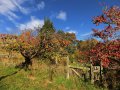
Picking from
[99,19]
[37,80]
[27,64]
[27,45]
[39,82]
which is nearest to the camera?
[99,19]

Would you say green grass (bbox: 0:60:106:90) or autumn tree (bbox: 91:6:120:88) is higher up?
autumn tree (bbox: 91:6:120:88)

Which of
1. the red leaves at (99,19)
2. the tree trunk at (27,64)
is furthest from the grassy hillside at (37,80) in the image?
the red leaves at (99,19)

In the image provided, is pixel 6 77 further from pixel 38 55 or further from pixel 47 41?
pixel 47 41

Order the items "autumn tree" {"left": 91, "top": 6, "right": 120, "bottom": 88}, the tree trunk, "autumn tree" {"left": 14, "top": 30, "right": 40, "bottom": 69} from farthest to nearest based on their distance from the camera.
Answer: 1. "autumn tree" {"left": 14, "top": 30, "right": 40, "bottom": 69}
2. the tree trunk
3. "autumn tree" {"left": 91, "top": 6, "right": 120, "bottom": 88}

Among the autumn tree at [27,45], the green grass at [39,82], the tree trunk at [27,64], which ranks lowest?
the green grass at [39,82]

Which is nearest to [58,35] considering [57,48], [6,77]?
[57,48]

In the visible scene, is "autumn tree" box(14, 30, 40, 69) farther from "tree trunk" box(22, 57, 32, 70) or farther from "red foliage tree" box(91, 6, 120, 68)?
"red foliage tree" box(91, 6, 120, 68)

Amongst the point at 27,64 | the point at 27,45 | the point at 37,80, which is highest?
the point at 27,45

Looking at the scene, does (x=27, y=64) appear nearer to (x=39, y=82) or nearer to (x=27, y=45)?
(x=27, y=45)

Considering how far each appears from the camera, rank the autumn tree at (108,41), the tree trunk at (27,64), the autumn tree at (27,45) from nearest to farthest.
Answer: the autumn tree at (108,41) → the tree trunk at (27,64) → the autumn tree at (27,45)

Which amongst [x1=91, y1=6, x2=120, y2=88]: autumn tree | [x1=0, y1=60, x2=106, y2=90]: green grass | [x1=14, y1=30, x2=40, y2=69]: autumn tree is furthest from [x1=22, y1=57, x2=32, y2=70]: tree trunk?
[x1=91, y1=6, x2=120, y2=88]: autumn tree

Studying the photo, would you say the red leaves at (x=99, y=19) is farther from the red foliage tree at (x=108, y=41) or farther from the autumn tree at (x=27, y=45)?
the autumn tree at (x=27, y=45)

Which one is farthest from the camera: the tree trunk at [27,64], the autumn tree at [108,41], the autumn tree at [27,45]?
the autumn tree at [27,45]

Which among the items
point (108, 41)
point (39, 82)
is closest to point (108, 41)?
point (108, 41)
